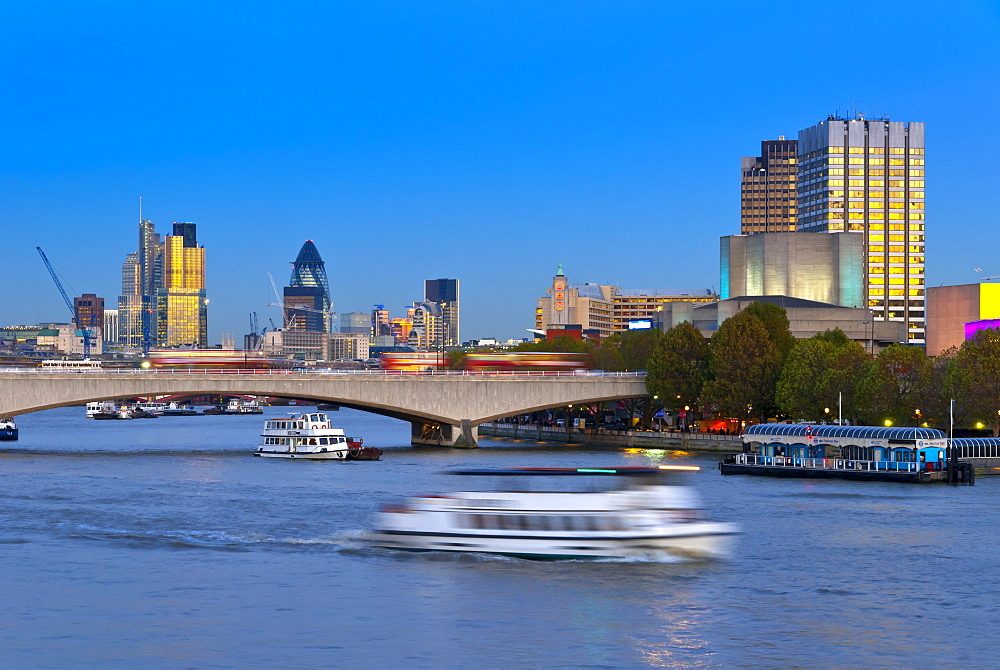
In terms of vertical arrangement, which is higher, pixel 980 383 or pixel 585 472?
pixel 980 383

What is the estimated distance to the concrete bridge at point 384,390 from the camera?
114688mm

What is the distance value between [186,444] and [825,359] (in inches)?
2375

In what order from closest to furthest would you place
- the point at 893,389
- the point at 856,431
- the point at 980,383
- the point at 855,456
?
the point at 855,456
the point at 856,431
the point at 980,383
the point at 893,389

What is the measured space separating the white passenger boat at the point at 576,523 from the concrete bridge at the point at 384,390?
217ft

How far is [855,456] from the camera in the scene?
3780 inches

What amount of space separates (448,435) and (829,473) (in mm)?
44095

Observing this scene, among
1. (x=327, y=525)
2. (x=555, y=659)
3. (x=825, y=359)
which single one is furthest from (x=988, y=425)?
(x=555, y=659)

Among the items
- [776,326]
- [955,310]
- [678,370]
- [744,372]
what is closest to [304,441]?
[678,370]

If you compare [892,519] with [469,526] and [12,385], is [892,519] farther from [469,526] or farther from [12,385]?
[12,385]

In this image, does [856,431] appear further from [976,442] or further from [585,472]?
[585,472]

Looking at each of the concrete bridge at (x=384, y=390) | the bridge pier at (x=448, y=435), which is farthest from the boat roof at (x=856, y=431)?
the bridge pier at (x=448, y=435)

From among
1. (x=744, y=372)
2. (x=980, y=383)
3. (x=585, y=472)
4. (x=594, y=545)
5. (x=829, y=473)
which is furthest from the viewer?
(x=744, y=372)

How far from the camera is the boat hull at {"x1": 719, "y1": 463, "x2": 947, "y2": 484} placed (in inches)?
3509

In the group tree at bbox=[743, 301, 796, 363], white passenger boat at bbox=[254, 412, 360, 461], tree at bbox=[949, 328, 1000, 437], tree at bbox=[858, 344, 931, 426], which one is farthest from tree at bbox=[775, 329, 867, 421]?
white passenger boat at bbox=[254, 412, 360, 461]
